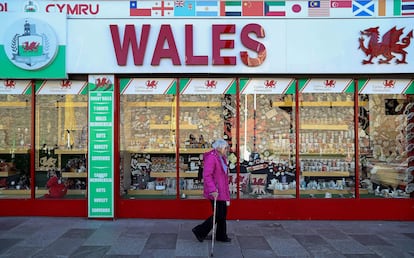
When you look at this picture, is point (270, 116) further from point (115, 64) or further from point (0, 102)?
point (0, 102)

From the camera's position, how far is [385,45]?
8.08 meters

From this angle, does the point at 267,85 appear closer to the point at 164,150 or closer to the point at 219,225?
the point at 164,150

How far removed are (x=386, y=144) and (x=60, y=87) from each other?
7230mm

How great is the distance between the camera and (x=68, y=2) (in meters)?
8.14

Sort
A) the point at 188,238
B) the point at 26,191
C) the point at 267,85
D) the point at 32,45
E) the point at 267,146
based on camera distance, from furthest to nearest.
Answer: the point at 267,146 < the point at 26,191 < the point at 267,85 < the point at 32,45 < the point at 188,238

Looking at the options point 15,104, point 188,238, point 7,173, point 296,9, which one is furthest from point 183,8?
point 7,173

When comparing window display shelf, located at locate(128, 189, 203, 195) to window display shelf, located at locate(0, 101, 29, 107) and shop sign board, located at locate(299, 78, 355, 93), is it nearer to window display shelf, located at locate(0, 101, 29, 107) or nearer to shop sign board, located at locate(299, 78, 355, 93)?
window display shelf, located at locate(0, 101, 29, 107)

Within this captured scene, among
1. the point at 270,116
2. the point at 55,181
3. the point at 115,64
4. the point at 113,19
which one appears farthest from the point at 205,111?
the point at 55,181

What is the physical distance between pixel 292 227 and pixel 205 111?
3039 millimetres

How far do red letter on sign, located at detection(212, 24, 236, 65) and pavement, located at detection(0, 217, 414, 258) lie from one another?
3280mm

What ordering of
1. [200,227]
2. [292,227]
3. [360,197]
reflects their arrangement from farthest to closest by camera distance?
[360,197] → [292,227] → [200,227]

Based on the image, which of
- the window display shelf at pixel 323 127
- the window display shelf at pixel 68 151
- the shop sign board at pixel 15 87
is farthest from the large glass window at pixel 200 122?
the shop sign board at pixel 15 87

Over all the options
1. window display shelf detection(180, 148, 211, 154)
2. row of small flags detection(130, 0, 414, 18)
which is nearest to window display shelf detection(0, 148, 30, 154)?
window display shelf detection(180, 148, 211, 154)

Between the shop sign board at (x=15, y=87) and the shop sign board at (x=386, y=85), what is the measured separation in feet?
23.3
